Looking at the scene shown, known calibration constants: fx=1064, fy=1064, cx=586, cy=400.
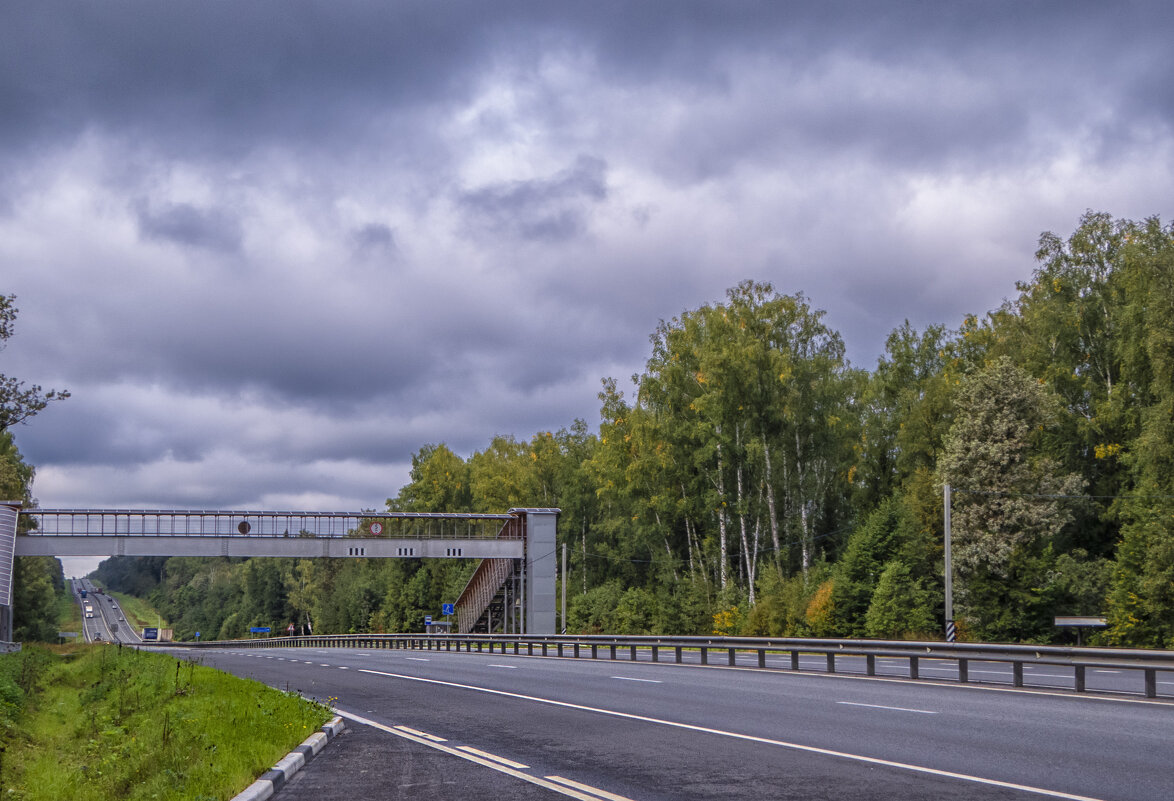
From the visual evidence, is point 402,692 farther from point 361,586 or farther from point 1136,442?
point 361,586

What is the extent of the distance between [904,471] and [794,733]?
51.7 m

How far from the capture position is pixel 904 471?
62.7m

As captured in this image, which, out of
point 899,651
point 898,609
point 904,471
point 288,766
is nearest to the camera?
point 288,766

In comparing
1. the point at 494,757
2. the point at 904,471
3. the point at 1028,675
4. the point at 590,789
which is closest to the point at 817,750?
the point at 590,789

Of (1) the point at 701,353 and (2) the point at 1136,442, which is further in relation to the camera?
(1) the point at 701,353

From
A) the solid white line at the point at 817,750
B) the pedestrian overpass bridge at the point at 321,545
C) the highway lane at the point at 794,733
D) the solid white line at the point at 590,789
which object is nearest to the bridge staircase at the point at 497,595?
the pedestrian overpass bridge at the point at 321,545

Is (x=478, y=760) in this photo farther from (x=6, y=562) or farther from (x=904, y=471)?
(x=904, y=471)

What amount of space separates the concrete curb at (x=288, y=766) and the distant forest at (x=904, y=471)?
3638cm

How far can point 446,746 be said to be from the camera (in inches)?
511

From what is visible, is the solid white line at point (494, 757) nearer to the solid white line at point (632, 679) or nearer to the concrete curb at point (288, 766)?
the concrete curb at point (288, 766)

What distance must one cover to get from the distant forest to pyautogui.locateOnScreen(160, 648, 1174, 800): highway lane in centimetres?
2628

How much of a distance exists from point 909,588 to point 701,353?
20.6 meters

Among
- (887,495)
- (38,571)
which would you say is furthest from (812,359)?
(38,571)

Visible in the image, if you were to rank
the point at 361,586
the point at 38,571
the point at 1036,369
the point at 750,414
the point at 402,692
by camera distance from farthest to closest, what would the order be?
the point at 361,586 < the point at 38,571 < the point at 750,414 < the point at 1036,369 < the point at 402,692
